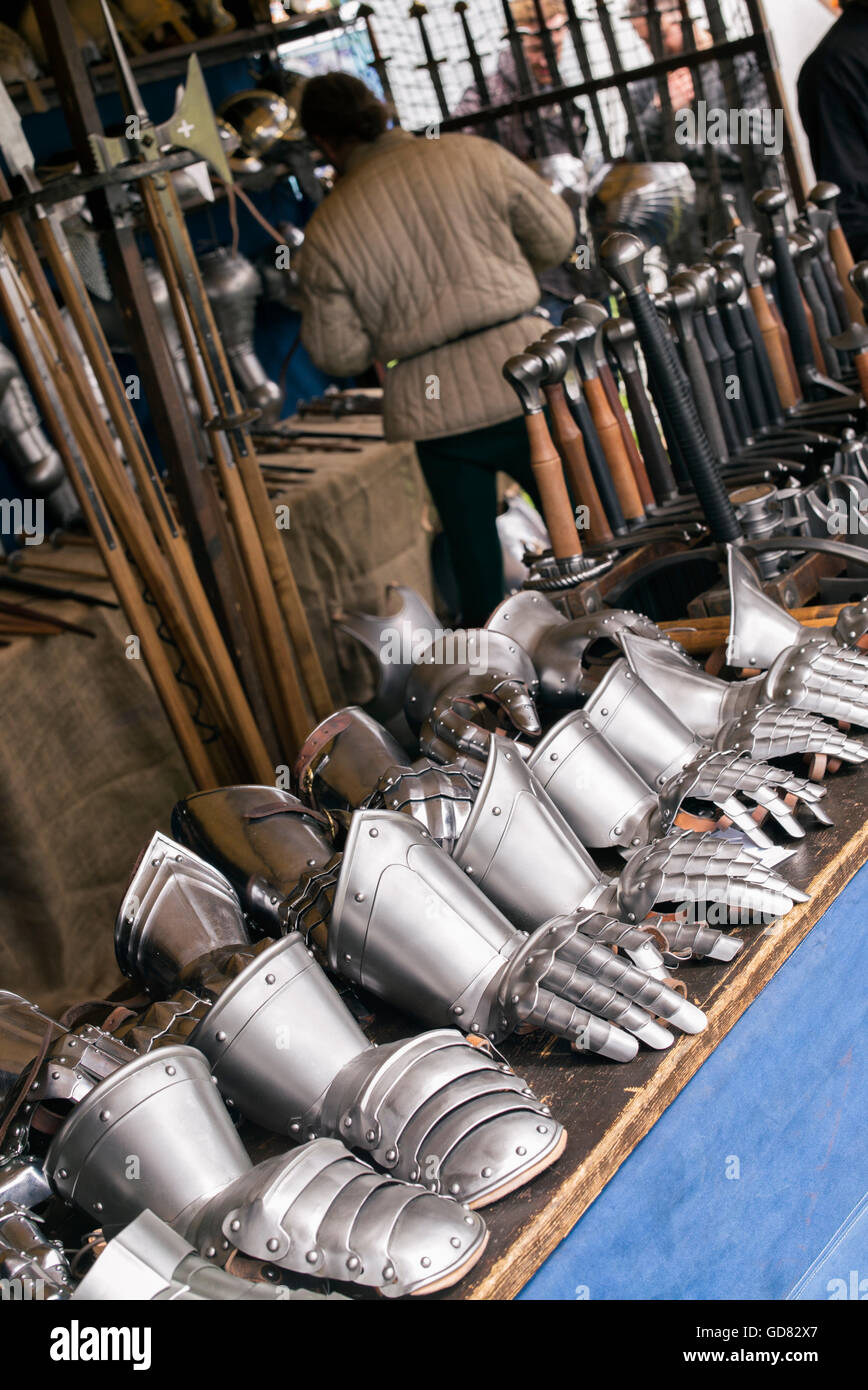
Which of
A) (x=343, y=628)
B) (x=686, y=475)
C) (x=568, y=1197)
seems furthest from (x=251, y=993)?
(x=686, y=475)

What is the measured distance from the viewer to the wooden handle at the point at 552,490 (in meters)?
1.98

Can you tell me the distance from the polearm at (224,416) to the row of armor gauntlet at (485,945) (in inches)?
63.1

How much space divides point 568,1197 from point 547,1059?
182mm

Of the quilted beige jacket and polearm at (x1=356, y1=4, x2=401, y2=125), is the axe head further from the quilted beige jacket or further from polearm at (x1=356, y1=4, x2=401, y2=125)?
polearm at (x1=356, y1=4, x2=401, y2=125)

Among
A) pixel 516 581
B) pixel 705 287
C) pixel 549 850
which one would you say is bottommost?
pixel 516 581

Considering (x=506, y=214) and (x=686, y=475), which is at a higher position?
(x=506, y=214)

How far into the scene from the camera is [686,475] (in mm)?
2250

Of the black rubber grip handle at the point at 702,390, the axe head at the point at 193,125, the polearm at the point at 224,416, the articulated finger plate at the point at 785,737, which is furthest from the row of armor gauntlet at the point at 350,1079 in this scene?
the axe head at the point at 193,125

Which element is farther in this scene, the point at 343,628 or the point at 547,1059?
the point at 343,628

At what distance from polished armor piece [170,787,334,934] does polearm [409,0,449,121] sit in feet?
12.2

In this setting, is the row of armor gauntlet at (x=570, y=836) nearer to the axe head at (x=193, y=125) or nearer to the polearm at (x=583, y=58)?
the axe head at (x=193, y=125)

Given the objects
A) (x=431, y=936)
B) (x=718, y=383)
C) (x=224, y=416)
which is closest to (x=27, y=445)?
(x=224, y=416)

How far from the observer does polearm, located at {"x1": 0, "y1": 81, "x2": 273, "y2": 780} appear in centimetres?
236

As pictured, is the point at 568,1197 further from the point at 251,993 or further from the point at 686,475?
the point at 686,475
